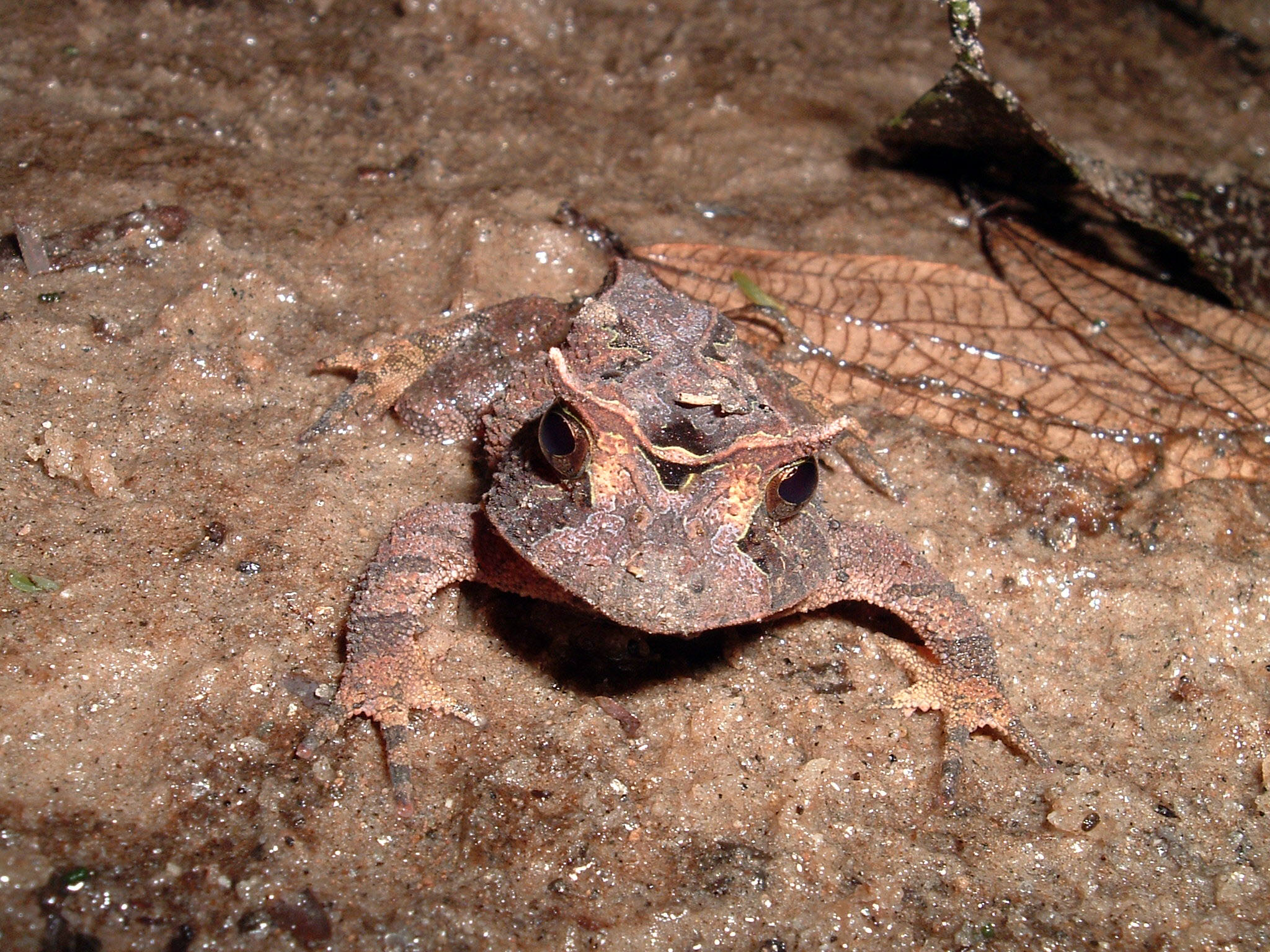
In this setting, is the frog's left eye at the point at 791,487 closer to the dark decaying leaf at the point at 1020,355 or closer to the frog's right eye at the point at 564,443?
the frog's right eye at the point at 564,443

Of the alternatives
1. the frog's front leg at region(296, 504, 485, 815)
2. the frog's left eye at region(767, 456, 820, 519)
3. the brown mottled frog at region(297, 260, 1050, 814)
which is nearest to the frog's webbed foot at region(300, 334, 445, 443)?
the brown mottled frog at region(297, 260, 1050, 814)

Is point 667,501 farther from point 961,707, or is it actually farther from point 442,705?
point 961,707

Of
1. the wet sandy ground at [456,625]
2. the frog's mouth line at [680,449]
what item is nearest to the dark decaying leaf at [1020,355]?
the wet sandy ground at [456,625]

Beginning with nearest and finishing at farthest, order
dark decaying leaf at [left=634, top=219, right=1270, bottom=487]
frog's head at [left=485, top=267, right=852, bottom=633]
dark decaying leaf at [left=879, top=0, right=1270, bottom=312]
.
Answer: frog's head at [left=485, top=267, right=852, bottom=633], dark decaying leaf at [left=634, top=219, right=1270, bottom=487], dark decaying leaf at [left=879, top=0, right=1270, bottom=312]

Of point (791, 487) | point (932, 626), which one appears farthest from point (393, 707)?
point (932, 626)

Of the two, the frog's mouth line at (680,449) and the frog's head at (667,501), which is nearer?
the frog's head at (667,501)

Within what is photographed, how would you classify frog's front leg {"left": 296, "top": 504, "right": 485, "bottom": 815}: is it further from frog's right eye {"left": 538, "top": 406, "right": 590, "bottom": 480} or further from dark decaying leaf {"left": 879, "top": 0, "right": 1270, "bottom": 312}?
dark decaying leaf {"left": 879, "top": 0, "right": 1270, "bottom": 312}
